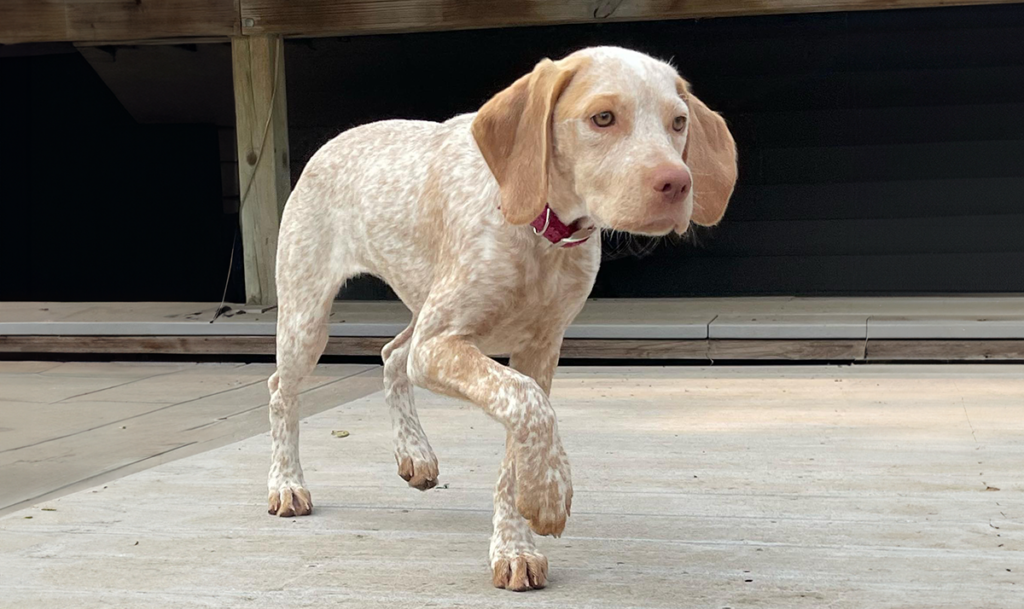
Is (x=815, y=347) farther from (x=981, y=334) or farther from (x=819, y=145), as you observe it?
(x=819, y=145)

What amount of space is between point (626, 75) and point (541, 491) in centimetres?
82

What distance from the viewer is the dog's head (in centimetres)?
233

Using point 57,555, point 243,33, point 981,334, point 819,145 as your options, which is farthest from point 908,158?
point 57,555

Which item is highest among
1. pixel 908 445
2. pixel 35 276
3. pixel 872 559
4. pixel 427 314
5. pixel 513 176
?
pixel 513 176

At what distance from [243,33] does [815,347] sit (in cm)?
424

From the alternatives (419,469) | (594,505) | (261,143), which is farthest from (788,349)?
(419,469)

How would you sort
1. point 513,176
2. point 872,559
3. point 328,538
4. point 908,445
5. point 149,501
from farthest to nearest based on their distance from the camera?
point 908,445, point 149,501, point 328,538, point 872,559, point 513,176

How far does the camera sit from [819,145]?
392 inches

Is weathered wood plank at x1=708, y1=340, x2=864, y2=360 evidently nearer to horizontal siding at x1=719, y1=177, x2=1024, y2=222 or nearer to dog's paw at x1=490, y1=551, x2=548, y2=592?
horizontal siding at x1=719, y1=177, x2=1024, y2=222

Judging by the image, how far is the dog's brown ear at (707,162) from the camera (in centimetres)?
262

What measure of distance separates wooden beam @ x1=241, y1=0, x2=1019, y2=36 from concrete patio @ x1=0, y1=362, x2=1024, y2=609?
275 cm

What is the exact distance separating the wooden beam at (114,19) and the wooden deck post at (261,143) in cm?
22

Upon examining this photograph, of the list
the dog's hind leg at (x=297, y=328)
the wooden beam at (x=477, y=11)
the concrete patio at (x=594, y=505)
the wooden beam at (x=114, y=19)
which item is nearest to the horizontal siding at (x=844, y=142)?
the wooden beam at (x=477, y=11)

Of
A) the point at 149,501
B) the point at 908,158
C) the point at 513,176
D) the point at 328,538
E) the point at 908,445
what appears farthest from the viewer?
the point at 908,158
